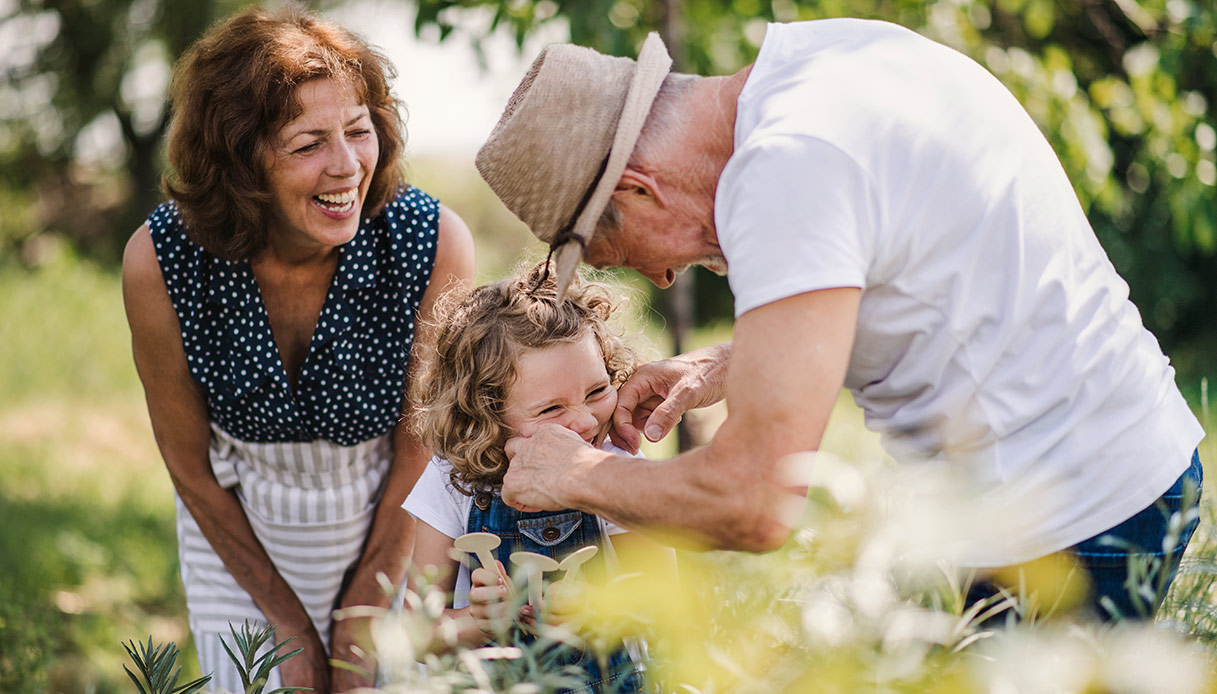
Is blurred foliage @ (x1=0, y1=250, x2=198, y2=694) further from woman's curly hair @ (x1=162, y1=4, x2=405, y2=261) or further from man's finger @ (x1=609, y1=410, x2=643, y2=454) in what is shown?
man's finger @ (x1=609, y1=410, x2=643, y2=454)

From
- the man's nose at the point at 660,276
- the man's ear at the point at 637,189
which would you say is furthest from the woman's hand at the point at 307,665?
the man's ear at the point at 637,189

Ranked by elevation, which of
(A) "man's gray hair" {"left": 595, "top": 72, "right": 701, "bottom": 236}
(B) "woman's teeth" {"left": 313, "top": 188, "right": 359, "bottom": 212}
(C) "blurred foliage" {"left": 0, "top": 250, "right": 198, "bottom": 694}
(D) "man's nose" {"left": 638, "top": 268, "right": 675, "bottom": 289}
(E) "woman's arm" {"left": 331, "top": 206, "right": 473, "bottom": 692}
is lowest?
(C) "blurred foliage" {"left": 0, "top": 250, "right": 198, "bottom": 694}

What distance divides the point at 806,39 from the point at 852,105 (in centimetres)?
23

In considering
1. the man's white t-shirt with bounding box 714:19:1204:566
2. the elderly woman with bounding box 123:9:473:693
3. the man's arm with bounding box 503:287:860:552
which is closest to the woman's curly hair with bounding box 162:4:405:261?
the elderly woman with bounding box 123:9:473:693

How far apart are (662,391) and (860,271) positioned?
0.79 meters

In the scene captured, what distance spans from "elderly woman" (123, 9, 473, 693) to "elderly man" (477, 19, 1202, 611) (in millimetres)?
853

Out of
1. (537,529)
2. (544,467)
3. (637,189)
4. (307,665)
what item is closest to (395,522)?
(307,665)

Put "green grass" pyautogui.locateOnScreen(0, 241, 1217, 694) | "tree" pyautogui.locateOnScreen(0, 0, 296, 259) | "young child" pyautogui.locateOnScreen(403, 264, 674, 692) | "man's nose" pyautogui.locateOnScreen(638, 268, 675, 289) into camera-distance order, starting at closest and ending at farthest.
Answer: "man's nose" pyautogui.locateOnScreen(638, 268, 675, 289) < "young child" pyautogui.locateOnScreen(403, 264, 674, 692) < "green grass" pyautogui.locateOnScreen(0, 241, 1217, 694) < "tree" pyautogui.locateOnScreen(0, 0, 296, 259)

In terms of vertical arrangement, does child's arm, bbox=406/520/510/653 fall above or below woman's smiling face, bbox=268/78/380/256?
below

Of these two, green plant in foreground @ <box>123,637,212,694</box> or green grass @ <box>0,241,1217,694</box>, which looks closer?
green plant in foreground @ <box>123,637,212,694</box>

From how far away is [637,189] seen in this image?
1.68 meters

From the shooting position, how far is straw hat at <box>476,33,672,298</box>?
1.64 meters

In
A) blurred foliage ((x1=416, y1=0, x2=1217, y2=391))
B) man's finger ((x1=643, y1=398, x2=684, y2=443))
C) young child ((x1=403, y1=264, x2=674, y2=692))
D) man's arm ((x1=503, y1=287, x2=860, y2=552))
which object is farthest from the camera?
blurred foliage ((x1=416, y1=0, x2=1217, y2=391))

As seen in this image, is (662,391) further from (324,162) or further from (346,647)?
(346,647)
